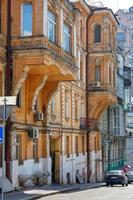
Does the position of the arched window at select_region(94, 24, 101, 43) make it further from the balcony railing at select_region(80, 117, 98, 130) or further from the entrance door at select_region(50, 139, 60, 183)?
the entrance door at select_region(50, 139, 60, 183)

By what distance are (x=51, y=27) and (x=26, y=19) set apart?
2571mm

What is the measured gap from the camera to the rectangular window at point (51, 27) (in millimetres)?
27375

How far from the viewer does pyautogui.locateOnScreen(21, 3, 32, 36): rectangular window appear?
25375mm

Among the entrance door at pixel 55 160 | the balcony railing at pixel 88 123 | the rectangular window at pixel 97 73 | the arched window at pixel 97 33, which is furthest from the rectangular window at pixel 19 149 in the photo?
the arched window at pixel 97 33

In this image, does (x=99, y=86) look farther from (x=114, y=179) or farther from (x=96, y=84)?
(x=114, y=179)

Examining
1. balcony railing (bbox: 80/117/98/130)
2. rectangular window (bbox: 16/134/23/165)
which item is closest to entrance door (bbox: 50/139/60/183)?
rectangular window (bbox: 16/134/23/165)

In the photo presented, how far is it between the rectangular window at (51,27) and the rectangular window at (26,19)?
1874mm

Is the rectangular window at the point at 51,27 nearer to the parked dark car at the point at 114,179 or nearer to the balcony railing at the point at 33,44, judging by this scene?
the balcony railing at the point at 33,44

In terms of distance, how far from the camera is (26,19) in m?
25.6

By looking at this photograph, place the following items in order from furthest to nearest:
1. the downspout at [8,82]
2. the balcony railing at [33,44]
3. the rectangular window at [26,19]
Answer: the rectangular window at [26,19] < the balcony railing at [33,44] < the downspout at [8,82]

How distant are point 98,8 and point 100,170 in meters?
13.7

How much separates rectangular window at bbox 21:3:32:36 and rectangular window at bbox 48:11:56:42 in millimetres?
1874

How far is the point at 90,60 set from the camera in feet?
139

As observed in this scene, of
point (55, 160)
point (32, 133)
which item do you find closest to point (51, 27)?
point (32, 133)
